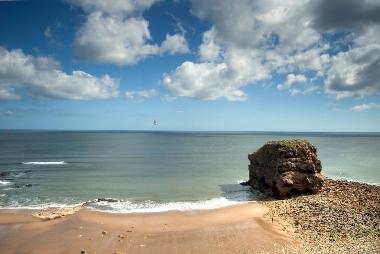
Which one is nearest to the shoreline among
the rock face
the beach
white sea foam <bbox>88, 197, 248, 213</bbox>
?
white sea foam <bbox>88, 197, 248, 213</bbox>

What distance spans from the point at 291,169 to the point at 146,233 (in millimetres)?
15338

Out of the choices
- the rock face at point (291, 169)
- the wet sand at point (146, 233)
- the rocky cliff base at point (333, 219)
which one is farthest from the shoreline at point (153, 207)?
the rocky cliff base at point (333, 219)

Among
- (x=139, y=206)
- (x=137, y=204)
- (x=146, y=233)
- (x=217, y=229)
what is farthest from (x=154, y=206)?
(x=217, y=229)

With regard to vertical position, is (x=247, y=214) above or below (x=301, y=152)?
below

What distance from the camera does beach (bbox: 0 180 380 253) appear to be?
→ 19453 mm

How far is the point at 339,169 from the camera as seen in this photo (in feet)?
176

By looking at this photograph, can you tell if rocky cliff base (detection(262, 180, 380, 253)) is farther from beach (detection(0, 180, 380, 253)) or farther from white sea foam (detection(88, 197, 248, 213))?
white sea foam (detection(88, 197, 248, 213))

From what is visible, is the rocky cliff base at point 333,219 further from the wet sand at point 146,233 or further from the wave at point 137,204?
the wave at point 137,204

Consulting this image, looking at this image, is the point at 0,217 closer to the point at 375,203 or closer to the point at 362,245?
the point at 362,245

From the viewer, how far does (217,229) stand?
74.7 ft

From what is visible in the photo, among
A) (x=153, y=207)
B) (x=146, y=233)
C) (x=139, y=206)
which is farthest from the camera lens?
(x=139, y=206)

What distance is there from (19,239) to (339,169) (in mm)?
47893

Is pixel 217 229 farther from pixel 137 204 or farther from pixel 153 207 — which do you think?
pixel 137 204

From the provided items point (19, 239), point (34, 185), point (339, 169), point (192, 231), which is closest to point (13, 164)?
point (34, 185)
